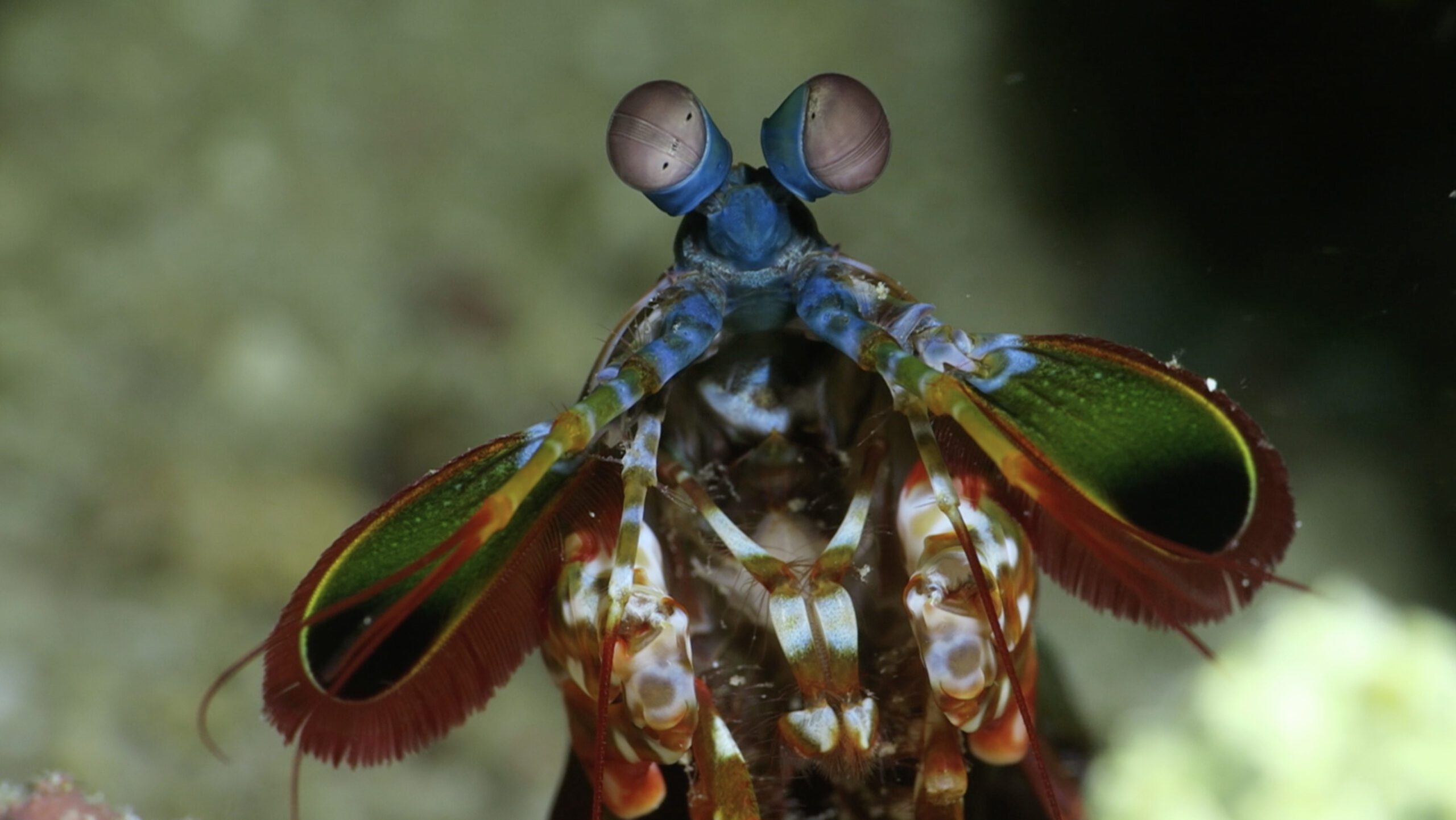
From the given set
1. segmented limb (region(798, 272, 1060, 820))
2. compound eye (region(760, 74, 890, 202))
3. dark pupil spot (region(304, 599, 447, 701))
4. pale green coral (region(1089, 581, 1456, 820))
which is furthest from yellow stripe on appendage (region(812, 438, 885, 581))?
pale green coral (region(1089, 581, 1456, 820))

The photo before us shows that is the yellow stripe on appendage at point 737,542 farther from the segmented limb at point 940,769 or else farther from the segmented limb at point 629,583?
the segmented limb at point 940,769

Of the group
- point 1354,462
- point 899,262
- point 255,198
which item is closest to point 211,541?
point 255,198

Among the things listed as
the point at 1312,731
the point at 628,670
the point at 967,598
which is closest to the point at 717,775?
the point at 628,670

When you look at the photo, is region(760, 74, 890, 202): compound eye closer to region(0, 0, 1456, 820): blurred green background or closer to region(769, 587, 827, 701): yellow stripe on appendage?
region(769, 587, 827, 701): yellow stripe on appendage

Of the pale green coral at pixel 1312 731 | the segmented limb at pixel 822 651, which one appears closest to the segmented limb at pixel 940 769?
the segmented limb at pixel 822 651

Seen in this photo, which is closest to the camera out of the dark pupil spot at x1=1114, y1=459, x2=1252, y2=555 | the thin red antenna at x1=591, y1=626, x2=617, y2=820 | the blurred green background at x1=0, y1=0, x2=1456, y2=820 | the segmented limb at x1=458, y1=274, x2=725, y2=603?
the segmented limb at x1=458, y1=274, x2=725, y2=603

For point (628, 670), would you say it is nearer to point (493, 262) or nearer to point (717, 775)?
point (717, 775)

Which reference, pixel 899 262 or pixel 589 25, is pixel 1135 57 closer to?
pixel 899 262
